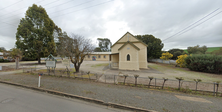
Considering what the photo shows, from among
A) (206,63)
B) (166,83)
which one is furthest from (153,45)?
(166,83)

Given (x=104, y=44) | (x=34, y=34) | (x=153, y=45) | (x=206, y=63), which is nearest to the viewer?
(x=206, y=63)

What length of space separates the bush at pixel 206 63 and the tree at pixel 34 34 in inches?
1347

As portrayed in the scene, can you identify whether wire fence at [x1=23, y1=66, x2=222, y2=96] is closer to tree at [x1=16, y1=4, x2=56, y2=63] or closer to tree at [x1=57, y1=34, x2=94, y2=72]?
tree at [x1=57, y1=34, x2=94, y2=72]

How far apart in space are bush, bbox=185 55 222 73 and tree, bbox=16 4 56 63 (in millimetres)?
34207

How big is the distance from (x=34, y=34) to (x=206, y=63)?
125 feet

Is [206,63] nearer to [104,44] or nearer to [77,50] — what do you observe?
[77,50]

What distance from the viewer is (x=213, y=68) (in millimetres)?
13008

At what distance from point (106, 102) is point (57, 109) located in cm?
219

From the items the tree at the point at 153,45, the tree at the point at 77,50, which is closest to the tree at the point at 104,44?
the tree at the point at 153,45

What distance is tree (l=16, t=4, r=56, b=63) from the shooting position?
2086cm

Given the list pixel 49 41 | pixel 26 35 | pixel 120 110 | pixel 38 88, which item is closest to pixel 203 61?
pixel 120 110

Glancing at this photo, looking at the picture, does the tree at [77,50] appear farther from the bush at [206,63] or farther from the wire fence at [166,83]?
the bush at [206,63]

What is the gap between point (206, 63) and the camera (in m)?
13.5

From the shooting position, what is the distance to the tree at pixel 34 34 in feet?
68.4
